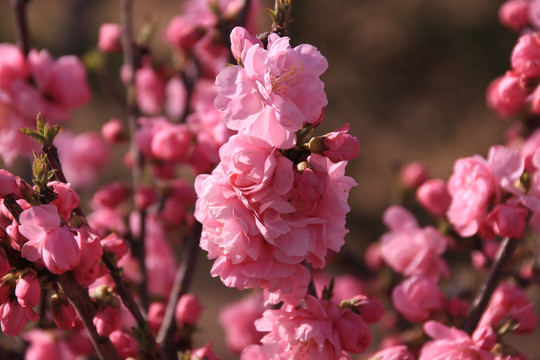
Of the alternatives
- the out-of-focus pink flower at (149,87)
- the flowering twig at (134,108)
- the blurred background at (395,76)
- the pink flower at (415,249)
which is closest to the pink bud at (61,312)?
the flowering twig at (134,108)

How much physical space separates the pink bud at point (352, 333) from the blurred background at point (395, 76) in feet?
7.51

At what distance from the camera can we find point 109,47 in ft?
3.28

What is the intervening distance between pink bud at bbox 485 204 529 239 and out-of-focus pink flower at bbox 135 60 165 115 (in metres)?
0.65

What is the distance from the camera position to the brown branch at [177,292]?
709 mm

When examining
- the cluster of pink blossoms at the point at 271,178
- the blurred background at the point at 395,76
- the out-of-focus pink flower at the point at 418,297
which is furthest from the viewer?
the blurred background at the point at 395,76

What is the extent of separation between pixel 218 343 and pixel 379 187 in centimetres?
119

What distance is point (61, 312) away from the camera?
49 centimetres

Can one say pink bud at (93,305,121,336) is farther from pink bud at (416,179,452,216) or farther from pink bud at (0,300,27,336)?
pink bud at (416,179,452,216)

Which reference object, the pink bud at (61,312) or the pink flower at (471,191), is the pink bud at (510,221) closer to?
the pink flower at (471,191)

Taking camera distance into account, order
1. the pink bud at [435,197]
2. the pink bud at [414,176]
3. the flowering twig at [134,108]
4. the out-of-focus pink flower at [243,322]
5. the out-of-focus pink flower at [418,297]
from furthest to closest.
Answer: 1. the out-of-focus pink flower at [243,322]
2. the pink bud at [414,176]
3. the flowering twig at [134,108]
4. the pink bud at [435,197]
5. the out-of-focus pink flower at [418,297]

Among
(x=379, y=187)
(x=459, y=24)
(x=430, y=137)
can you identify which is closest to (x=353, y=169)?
(x=379, y=187)

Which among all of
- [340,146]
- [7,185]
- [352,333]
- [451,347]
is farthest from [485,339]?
[7,185]

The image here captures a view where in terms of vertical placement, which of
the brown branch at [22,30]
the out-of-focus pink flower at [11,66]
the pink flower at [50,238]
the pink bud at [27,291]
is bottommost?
the pink bud at [27,291]

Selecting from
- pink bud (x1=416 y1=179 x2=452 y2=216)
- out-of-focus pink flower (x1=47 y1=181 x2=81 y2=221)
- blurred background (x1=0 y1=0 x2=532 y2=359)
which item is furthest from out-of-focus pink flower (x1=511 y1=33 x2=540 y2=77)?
blurred background (x1=0 y1=0 x2=532 y2=359)
